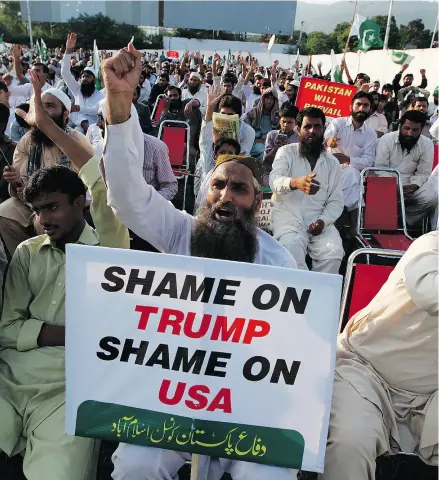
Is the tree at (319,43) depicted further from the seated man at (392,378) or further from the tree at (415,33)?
the seated man at (392,378)

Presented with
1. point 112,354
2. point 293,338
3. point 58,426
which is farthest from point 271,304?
point 58,426

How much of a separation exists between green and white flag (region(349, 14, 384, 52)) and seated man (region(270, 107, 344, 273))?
464 inches

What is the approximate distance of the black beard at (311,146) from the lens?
14.8 ft

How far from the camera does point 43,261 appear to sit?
232 cm

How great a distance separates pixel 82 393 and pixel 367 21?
1627 centimetres

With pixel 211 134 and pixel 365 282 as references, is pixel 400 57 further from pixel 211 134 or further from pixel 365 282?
pixel 365 282

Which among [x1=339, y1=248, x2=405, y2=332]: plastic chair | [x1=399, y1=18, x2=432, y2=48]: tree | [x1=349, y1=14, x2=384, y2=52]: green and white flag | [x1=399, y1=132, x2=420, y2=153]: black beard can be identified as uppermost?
[x1=399, y1=18, x2=432, y2=48]: tree

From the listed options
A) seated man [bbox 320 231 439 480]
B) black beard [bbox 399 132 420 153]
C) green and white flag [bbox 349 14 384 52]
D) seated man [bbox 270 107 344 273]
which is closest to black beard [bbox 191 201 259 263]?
seated man [bbox 320 231 439 480]

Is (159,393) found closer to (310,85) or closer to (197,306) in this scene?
(197,306)

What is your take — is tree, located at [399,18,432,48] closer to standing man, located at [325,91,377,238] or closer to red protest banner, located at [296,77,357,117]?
red protest banner, located at [296,77,357,117]

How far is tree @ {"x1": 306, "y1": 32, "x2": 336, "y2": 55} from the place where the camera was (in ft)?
183

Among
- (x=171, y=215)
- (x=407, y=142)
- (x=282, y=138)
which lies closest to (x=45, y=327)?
(x=171, y=215)

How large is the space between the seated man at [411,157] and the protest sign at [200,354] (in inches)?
180

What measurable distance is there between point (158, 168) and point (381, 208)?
90.4 inches
